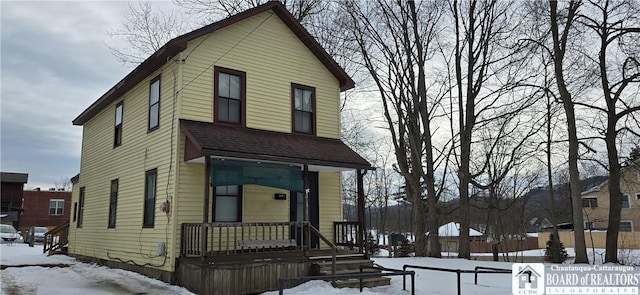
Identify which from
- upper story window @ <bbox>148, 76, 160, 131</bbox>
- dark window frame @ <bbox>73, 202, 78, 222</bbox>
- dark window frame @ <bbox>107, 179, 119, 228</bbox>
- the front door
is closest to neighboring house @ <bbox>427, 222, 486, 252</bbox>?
the front door

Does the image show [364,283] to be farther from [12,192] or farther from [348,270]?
[12,192]

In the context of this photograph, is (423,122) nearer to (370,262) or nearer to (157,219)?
(370,262)

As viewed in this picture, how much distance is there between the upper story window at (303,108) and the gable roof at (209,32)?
1.14 meters

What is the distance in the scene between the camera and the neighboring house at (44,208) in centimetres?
4253

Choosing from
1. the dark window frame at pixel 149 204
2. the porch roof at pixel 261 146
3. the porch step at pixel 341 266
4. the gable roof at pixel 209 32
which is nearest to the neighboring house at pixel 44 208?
the gable roof at pixel 209 32

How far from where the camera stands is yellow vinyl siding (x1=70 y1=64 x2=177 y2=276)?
11867 mm

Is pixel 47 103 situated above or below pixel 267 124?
above

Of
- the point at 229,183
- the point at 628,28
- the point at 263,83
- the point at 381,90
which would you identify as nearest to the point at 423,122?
the point at 381,90

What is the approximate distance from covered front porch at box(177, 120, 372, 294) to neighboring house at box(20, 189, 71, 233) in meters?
38.4

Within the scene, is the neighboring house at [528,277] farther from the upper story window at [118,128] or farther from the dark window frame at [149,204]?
the upper story window at [118,128]

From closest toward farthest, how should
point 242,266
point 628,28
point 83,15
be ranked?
point 242,266
point 83,15
point 628,28

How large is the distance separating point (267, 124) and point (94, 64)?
8567 mm

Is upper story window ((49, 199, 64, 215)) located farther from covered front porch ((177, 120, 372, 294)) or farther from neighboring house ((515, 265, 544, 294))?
neighboring house ((515, 265, 544, 294))

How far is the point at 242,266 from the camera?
393 inches
